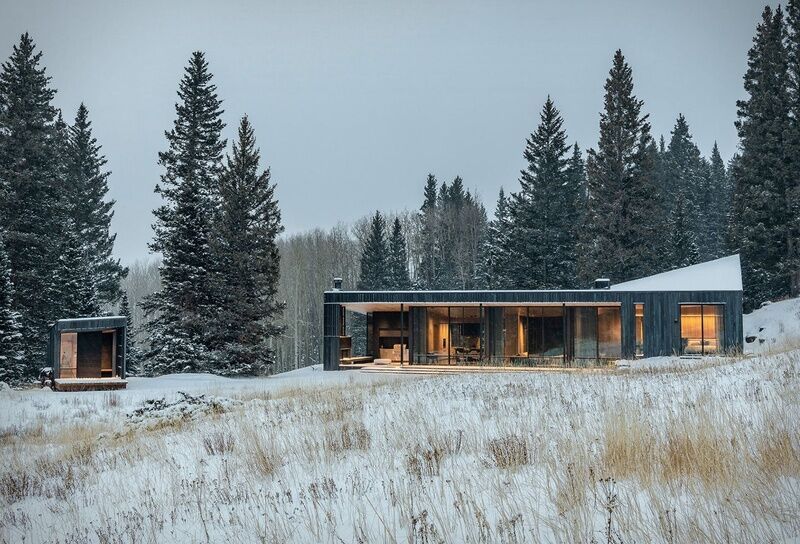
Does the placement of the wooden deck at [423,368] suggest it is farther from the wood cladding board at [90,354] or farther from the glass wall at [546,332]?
the wood cladding board at [90,354]

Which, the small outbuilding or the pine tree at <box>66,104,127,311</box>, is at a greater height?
the pine tree at <box>66,104,127,311</box>

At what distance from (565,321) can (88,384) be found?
19269 mm

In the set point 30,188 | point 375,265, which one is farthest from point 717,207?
point 30,188

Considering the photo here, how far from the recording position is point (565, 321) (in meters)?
26.0

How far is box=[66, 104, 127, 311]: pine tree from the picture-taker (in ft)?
124

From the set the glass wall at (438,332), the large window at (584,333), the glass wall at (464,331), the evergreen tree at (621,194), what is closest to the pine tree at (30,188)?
the glass wall at (438,332)

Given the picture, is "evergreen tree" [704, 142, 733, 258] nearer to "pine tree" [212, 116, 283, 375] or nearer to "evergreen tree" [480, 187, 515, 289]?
"evergreen tree" [480, 187, 515, 289]

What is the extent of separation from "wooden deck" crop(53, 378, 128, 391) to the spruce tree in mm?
4837

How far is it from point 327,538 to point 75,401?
53.1 ft

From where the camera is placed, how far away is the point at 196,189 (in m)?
30.2

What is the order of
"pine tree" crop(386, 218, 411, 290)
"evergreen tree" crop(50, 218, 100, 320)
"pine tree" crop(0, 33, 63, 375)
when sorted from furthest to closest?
1. "pine tree" crop(386, 218, 411, 290)
2. "evergreen tree" crop(50, 218, 100, 320)
3. "pine tree" crop(0, 33, 63, 375)

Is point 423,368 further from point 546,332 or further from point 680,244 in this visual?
point 680,244

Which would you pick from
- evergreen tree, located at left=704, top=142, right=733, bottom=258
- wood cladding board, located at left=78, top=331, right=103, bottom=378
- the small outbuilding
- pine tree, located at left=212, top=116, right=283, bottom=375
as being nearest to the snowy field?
the small outbuilding

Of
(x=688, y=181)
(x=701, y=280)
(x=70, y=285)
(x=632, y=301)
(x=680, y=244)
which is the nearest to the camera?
(x=632, y=301)
